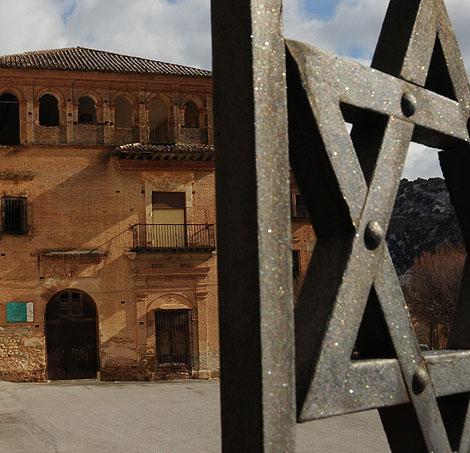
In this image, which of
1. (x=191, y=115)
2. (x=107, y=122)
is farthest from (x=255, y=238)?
(x=191, y=115)

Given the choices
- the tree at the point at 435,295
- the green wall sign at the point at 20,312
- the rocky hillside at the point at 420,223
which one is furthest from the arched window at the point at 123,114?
the rocky hillside at the point at 420,223

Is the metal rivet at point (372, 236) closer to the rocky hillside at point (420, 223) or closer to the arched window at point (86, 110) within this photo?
the arched window at point (86, 110)

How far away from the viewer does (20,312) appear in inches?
798

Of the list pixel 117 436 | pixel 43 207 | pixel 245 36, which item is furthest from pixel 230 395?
pixel 43 207

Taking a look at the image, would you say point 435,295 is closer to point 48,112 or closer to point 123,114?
point 123,114

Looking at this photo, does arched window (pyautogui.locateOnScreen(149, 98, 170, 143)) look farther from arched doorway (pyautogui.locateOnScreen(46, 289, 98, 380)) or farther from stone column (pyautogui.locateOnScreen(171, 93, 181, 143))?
arched doorway (pyautogui.locateOnScreen(46, 289, 98, 380))

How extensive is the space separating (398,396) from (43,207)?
808 inches

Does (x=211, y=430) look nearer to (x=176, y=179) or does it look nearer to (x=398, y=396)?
(x=176, y=179)

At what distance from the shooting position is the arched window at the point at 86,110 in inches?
904

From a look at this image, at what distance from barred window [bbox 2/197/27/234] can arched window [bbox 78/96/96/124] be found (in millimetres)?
3620

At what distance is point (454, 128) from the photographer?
150cm

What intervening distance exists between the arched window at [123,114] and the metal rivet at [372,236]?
22.2 metres

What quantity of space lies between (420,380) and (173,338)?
20.3 m

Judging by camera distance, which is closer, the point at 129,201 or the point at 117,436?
the point at 117,436
